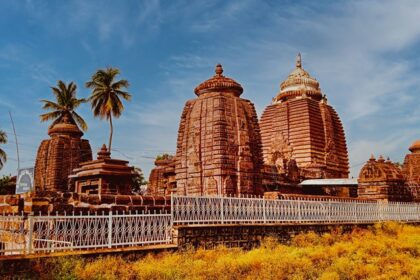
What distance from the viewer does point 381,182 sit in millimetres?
20891

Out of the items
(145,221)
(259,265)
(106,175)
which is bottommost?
(259,265)

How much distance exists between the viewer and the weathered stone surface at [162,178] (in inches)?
1069

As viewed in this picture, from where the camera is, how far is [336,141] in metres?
37.7

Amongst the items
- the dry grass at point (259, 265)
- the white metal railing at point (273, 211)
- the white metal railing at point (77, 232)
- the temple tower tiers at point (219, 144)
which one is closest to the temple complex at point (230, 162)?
the temple tower tiers at point (219, 144)

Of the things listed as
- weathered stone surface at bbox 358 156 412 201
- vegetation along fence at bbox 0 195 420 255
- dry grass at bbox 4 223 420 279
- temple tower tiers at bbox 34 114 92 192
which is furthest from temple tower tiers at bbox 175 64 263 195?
temple tower tiers at bbox 34 114 92 192

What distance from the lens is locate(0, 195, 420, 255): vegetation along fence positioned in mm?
8422

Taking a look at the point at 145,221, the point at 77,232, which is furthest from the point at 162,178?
the point at 77,232

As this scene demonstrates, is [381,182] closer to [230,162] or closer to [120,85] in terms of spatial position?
[230,162]

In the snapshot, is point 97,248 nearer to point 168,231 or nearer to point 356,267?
point 168,231

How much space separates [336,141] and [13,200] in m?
32.1

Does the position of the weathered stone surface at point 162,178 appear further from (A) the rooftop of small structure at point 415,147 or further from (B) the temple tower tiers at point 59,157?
(A) the rooftop of small structure at point 415,147

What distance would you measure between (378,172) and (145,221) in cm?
1529

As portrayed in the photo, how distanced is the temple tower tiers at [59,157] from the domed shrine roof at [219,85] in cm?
1552

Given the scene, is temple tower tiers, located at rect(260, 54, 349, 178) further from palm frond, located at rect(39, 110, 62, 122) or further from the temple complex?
palm frond, located at rect(39, 110, 62, 122)
